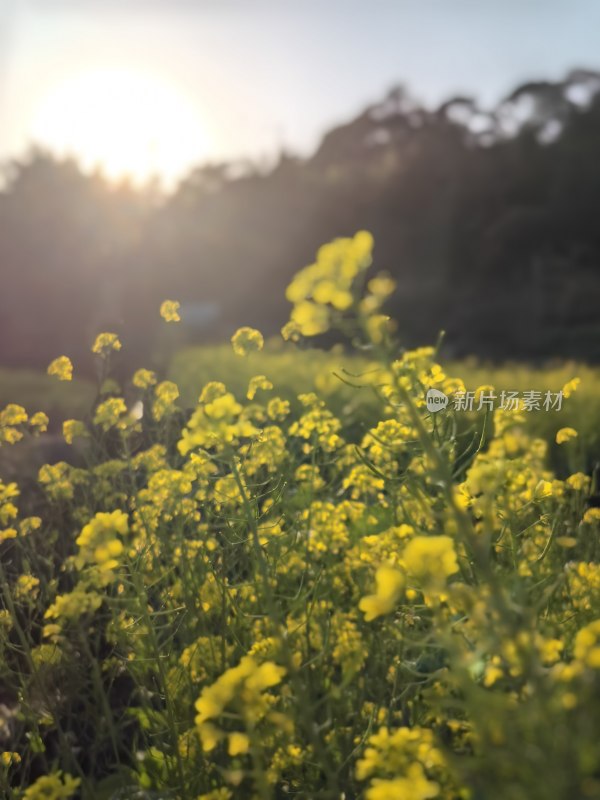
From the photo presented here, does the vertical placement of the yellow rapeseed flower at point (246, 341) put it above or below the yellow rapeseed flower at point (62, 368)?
above

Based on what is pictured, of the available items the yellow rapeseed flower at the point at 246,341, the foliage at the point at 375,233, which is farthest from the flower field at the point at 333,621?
the foliage at the point at 375,233

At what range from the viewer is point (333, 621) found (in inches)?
105

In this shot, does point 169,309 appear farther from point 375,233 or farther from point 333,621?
point 375,233

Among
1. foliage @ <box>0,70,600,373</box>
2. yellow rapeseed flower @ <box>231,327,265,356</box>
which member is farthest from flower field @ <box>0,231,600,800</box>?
foliage @ <box>0,70,600,373</box>

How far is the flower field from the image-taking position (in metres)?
1.28

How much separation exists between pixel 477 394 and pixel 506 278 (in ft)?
61.8

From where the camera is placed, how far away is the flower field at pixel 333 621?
1284 mm

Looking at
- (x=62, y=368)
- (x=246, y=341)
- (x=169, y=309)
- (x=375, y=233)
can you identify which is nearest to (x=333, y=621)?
(x=246, y=341)

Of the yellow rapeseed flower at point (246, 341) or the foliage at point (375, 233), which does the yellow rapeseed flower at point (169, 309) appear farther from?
the foliage at point (375, 233)

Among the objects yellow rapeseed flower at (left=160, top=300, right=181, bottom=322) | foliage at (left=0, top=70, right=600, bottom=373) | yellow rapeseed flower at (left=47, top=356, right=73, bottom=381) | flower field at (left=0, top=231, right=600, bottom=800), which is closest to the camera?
flower field at (left=0, top=231, right=600, bottom=800)

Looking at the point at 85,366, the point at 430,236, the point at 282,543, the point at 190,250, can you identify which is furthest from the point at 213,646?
the point at 190,250

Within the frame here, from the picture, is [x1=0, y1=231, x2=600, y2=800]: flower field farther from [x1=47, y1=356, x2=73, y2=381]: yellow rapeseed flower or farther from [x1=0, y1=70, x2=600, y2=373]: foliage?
[x1=0, y1=70, x2=600, y2=373]: foliage

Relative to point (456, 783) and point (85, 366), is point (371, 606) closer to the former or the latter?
point (456, 783)

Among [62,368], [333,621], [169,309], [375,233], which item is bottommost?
[333,621]
